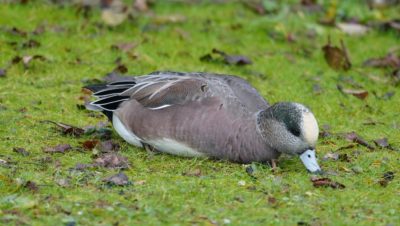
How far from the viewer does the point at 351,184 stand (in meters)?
4.95

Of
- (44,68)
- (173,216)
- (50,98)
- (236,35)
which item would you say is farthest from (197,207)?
(236,35)

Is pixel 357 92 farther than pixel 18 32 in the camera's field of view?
No

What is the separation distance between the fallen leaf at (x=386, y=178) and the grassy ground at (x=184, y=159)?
31 millimetres

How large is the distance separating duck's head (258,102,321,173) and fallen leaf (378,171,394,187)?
1.23 ft

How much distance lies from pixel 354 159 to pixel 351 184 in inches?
23.0

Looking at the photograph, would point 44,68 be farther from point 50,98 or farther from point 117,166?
point 117,166

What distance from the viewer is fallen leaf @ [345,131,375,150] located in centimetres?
584

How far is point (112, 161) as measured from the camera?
5129 millimetres

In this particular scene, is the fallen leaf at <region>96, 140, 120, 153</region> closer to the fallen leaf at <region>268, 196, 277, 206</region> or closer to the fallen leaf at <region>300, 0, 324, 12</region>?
the fallen leaf at <region>268, 196, 277, 206</region>

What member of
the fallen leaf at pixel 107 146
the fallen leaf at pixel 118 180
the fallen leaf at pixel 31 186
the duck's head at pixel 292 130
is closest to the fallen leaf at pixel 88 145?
the fallen leaf at pixel 107 146

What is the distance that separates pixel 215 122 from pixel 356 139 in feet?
4.14

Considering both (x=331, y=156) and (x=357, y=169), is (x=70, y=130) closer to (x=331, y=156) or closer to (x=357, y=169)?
(x=331, y=156)

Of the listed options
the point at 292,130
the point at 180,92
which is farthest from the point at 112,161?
the point at 292,130

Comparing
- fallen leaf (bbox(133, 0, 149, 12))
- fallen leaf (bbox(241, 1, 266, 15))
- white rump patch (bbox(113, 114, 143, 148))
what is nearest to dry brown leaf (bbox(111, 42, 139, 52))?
fallen leaf (bbox(133, 0, 149, 12))
